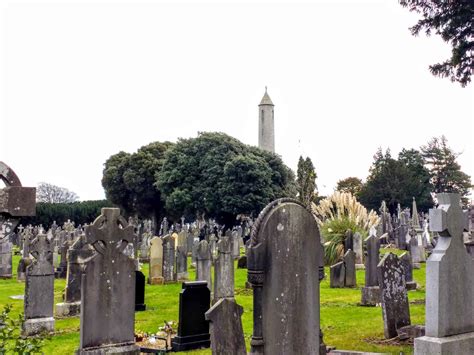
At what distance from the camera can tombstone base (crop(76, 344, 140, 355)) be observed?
7.39 m

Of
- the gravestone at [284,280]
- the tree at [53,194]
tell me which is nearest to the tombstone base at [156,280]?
the gravestone at [284,280]

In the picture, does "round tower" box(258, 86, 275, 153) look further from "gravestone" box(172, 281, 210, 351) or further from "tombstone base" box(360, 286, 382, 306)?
"gravestone" box(172, 281, 210, 351)

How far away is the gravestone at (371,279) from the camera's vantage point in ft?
44.2

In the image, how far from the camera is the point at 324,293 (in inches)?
629

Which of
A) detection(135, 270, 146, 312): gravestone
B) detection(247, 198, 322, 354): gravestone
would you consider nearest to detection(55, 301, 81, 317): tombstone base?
detection(135, 270, 146, 312): gravestone

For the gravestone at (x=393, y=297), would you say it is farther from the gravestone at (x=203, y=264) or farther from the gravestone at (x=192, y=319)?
the gravestone at (x=203, y=264)

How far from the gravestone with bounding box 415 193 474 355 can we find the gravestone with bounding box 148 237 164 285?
1401 centimetres

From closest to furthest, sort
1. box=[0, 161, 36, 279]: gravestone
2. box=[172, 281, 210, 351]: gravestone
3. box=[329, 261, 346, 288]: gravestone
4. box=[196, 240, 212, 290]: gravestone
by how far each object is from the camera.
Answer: box=[0, 161, 36, 279]: gravestone → box=[172, 281, 210, 351]: gravestone → box=[196, 240, 212, 290]: gravestone → box=[329, 261, 346, 288]: gravestone

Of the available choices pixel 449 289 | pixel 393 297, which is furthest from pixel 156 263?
pixel 449 289

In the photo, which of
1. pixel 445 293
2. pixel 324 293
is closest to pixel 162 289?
pixel 324 293

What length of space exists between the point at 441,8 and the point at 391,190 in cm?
5385

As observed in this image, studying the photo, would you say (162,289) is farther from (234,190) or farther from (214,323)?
(234,190)

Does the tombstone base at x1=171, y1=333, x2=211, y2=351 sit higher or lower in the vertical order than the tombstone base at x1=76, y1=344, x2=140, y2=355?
lower

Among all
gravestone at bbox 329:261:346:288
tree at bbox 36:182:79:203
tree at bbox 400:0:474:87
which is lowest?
gravestone at bbox 329:261:346:288
